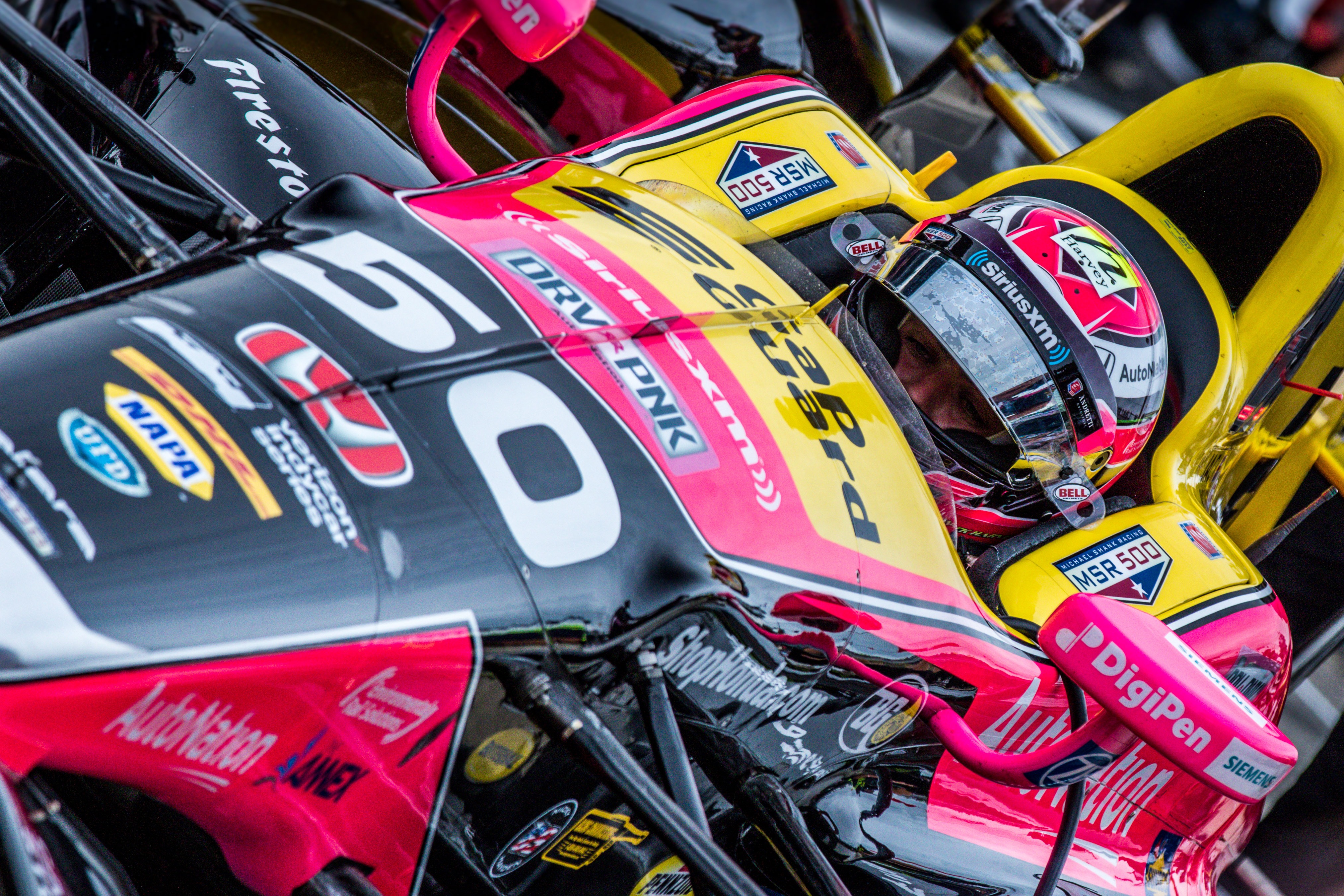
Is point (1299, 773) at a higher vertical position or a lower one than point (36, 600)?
lower

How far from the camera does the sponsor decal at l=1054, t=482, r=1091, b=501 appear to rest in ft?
7.47

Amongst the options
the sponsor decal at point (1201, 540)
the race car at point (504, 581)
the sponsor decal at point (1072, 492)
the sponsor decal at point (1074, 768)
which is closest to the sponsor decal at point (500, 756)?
the race car at point (504, 581)

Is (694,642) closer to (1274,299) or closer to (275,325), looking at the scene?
(275,325)

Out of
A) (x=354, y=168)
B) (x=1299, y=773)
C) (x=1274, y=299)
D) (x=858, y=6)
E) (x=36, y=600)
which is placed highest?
(x=354, y=168)

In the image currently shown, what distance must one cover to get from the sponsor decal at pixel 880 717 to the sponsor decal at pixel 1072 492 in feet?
2.49

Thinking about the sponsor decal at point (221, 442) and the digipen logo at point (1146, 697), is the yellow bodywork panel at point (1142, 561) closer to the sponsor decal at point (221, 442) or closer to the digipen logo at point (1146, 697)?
the digipen logo at point (1146, 697)

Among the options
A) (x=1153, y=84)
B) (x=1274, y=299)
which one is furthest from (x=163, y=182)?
(x=1153, y=84)

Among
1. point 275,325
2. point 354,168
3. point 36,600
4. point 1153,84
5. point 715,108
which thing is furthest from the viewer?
point 1153,84

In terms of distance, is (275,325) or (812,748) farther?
(812,748)

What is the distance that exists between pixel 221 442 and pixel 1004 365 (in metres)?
1.59

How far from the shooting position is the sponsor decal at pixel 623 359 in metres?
1.42

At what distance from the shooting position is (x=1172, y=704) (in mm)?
1334

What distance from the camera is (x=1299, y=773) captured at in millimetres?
3543

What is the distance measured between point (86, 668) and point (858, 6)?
11.5 feet
